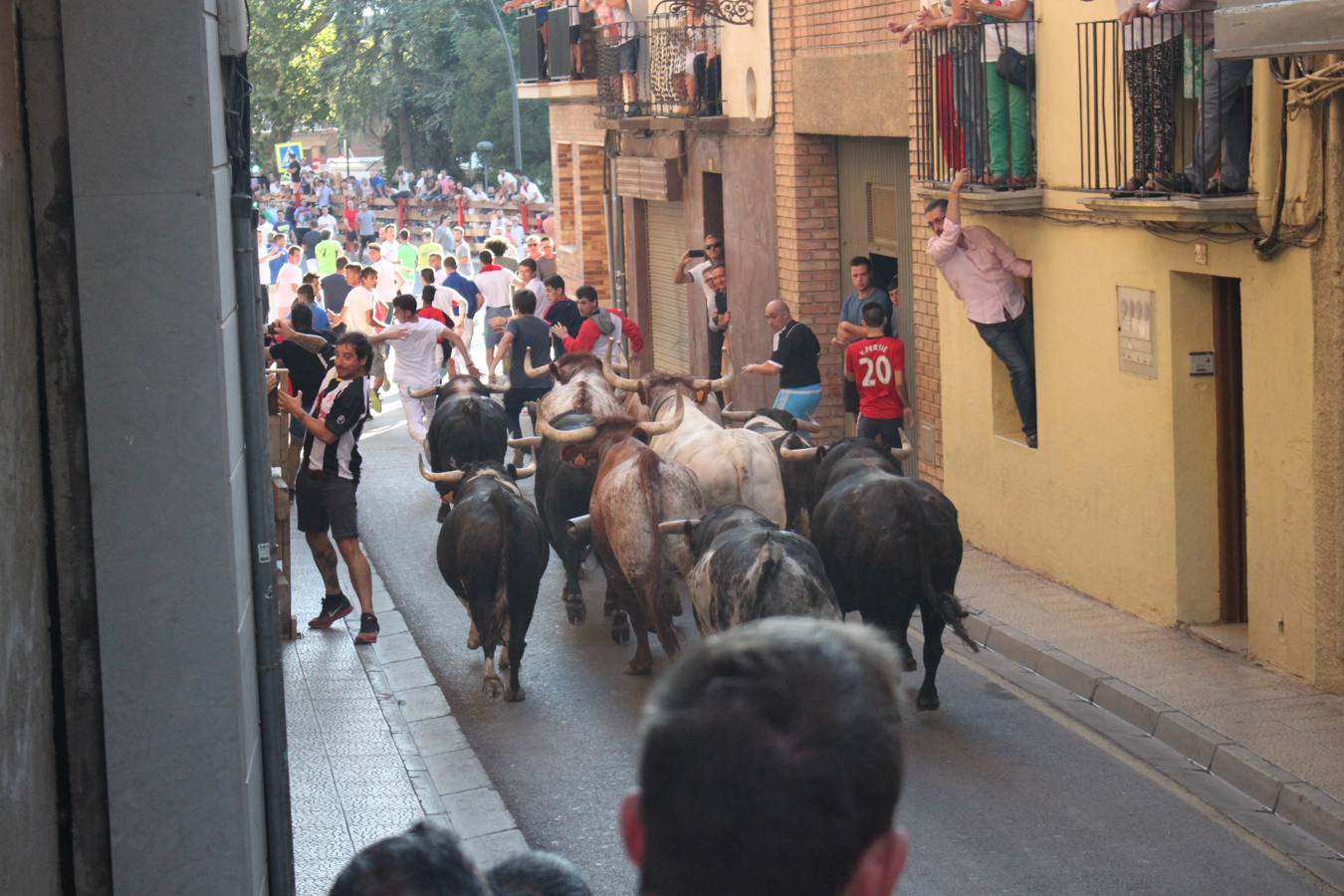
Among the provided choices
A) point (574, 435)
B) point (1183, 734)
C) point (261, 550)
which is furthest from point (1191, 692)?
point (261, 550)

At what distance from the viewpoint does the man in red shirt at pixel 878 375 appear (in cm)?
1536

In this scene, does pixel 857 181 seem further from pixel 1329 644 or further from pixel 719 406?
pixel 1329 644

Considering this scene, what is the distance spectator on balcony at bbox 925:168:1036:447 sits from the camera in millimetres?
14742

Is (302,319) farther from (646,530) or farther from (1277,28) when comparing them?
(1277,28)

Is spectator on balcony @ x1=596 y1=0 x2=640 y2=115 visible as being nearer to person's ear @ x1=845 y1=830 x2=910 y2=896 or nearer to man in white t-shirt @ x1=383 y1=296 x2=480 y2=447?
man in white t-shirt @ x1=383 y1=296 x2=480 y2=447

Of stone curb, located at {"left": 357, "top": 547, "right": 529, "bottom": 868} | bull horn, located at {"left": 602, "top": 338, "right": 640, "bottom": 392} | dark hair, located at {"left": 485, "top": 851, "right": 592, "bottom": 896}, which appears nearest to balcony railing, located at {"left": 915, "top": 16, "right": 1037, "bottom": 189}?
bull horn, located at {"left": 602, "top": 338, "right": 640, "bottom": 392}

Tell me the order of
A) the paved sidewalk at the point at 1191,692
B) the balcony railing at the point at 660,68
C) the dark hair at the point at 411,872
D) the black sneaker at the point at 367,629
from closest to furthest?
the dark hair at the point at 411,872 → the paved sidewalk at the point at 1191,692 → the black sneaker at the point at 367,629 → the balcony railing at the point at 660,68

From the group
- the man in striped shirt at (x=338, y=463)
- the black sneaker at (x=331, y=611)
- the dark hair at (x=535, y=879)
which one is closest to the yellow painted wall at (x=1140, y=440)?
the man in striped shirt at (x=338, y=463)

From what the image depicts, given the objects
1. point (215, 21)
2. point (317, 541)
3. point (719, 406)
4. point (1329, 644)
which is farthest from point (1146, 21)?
Result: point (215, 21)

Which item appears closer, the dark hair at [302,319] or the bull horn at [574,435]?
the bull horn at [574,435]

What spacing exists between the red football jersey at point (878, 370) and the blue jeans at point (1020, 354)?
2.54 ft

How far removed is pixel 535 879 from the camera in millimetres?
3156

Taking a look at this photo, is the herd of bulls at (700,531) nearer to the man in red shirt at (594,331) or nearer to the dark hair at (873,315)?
the dark hair at (873,315)

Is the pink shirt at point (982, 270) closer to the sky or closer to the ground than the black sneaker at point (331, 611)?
closer to the sky
